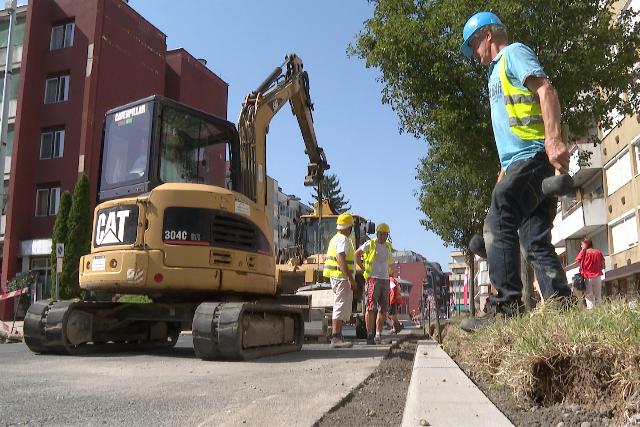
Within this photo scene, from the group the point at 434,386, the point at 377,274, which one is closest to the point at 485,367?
the point at 434,386

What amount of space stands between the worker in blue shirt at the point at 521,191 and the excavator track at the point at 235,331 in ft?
8.98

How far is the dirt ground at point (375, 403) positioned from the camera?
2834 millimetres

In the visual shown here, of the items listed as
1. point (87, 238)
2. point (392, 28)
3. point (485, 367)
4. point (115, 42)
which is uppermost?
point (115, 42)

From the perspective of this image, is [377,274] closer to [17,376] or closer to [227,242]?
[227,242]

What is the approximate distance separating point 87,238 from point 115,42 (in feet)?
34.0

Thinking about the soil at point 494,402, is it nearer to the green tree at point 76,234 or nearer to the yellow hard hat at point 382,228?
the yellow hard hat at point 382,228

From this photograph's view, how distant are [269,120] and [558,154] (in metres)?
→ 6.06

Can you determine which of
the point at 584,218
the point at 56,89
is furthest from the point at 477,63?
the point at 56,89

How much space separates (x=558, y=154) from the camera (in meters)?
3.58

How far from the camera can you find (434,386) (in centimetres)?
303

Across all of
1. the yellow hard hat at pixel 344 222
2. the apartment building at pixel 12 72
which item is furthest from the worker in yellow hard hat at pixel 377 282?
the apartment building at pixel 12 72

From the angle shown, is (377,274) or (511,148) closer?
(511,148)

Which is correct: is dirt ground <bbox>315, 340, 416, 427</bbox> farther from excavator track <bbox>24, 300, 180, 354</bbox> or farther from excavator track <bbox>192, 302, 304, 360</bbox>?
excavator track <bbox>24, 300, 180, 354</bbox>

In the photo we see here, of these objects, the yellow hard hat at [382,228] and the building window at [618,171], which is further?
the building window at [618,171]
